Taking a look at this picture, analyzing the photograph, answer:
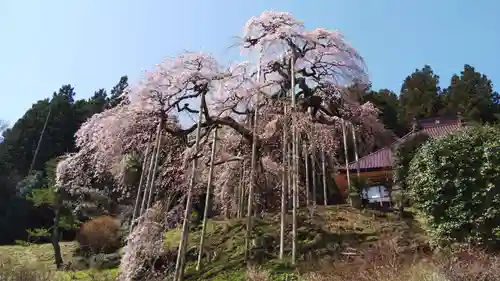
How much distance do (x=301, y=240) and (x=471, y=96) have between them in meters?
25.4

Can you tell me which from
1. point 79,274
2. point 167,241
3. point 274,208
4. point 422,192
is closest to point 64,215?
point 79,274

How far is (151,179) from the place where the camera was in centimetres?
996

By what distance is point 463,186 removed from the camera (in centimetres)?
788

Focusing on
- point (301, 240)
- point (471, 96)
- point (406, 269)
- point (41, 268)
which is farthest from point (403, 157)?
point (471, 96)

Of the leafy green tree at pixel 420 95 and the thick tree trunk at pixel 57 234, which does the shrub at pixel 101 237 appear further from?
the leafy green tree at pixel 420 95

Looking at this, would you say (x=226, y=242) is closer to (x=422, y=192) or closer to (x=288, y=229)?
(x=288, y=229)

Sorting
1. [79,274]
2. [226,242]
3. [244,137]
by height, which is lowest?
[79,274]

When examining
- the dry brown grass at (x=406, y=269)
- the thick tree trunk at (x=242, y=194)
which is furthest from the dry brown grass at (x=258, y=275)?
the thick tree trunk at (x=242, y=194)

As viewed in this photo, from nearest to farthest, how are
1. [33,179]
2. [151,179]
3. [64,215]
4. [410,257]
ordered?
[410,257], [151,179], [64,215], [33,179]

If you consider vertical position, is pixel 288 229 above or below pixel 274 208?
below

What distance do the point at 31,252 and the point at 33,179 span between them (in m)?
8.53

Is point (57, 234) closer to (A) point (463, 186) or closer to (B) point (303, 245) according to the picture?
(B) point (303, 245)

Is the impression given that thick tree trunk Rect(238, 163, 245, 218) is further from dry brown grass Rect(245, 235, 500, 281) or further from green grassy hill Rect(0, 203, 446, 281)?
dry brown grass Rect(245, 235, 500, 281)

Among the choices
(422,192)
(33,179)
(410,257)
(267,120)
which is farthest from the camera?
(33,179)
